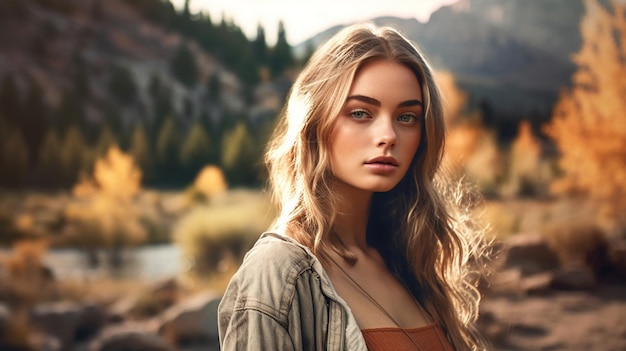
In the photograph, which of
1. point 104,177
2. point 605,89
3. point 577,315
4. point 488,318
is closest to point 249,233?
point 104,177

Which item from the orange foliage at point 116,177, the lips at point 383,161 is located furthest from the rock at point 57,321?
the lips at point 383,161

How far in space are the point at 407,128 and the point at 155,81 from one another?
5.05m

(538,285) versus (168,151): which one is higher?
(168,151)

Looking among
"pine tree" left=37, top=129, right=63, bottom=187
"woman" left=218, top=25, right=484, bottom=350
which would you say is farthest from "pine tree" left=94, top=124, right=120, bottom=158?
"woman" left=218, top=25, right=484, bottom=350

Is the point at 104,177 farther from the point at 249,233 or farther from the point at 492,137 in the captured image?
the point at 492,137

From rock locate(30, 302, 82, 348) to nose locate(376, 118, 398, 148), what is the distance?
461 cm

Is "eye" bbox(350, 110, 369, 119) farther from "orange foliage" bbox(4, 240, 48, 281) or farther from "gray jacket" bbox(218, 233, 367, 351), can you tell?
"orange foliage" bbox(4, 240, 48, 281)

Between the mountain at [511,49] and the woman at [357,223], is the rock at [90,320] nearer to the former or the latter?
the woman at [357,223]

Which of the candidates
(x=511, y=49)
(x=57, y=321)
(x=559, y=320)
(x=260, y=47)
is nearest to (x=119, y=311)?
(x=57, y=321)

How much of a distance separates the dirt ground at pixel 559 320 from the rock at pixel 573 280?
7 centimetres

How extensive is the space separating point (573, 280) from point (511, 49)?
296 cm

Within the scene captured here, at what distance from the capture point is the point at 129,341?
510cm

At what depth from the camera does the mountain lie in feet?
24.8

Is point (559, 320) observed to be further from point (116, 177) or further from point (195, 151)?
point (116, 177)
